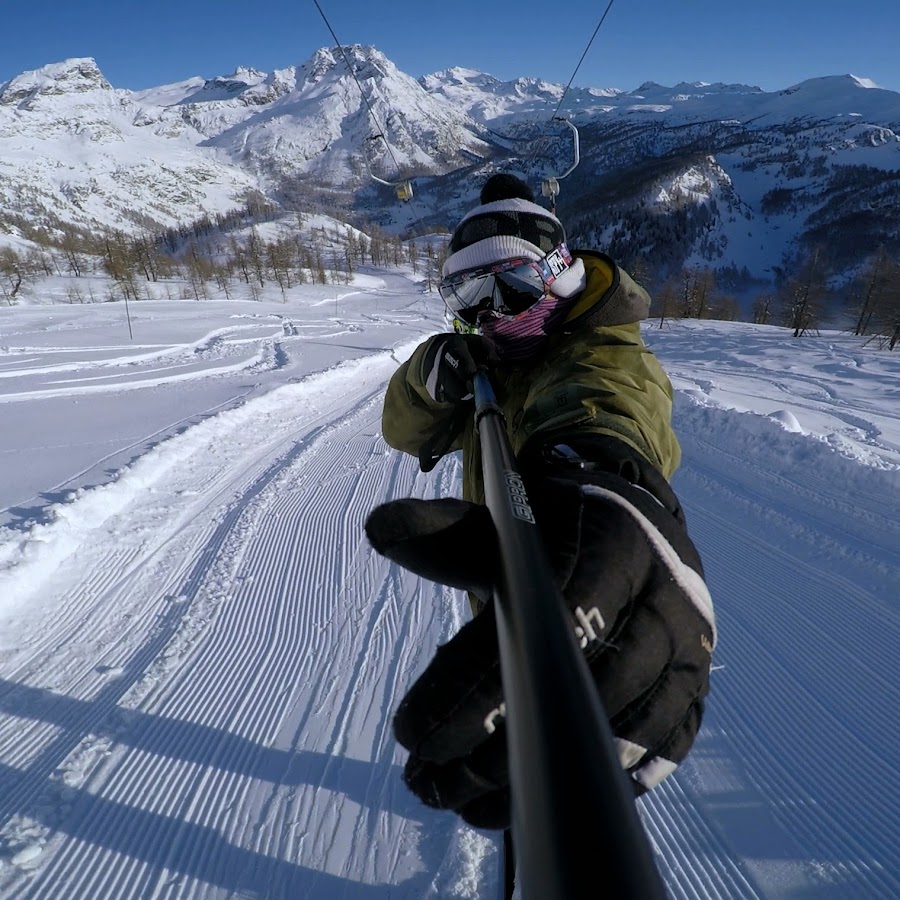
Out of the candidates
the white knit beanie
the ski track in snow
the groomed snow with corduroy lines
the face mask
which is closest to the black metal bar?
the groomed snow with corduroy lines

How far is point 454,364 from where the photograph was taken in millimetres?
1864

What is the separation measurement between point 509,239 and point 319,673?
3.18 metres

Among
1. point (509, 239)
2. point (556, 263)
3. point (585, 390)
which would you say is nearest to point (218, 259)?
point (509, 239)

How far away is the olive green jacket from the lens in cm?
129

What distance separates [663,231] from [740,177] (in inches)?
2501

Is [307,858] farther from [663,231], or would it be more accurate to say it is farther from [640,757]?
[663,231]

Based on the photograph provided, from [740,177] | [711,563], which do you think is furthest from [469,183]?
[711,563]

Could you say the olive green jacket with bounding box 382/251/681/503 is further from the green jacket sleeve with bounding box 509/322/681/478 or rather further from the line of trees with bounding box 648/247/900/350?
the line of trees with bounding box 648/247/900/350

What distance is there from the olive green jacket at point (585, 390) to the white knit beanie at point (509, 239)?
0.30 ft

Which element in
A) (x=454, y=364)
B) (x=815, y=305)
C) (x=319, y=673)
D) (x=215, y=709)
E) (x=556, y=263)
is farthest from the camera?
(x=815, y=305)

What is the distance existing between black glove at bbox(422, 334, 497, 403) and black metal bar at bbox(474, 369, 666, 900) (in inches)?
45.6

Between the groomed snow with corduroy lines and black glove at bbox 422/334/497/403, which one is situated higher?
black glove at bbox 422/334/497/403

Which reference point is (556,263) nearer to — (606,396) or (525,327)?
(525,327)

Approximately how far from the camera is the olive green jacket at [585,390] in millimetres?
1295
